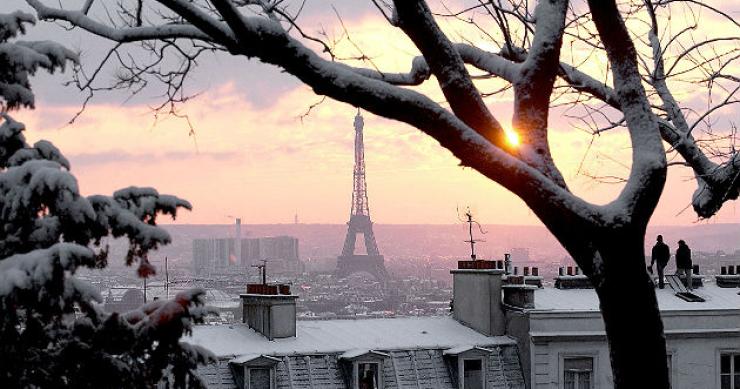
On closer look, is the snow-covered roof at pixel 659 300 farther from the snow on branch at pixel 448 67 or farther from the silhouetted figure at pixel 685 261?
the snow on branch at pixel 448 67

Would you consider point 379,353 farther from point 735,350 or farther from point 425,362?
point 735,350

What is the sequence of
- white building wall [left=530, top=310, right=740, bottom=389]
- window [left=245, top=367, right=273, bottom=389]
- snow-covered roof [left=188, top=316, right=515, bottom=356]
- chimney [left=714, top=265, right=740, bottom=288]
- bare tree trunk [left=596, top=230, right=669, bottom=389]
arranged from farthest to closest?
chimney [left=714, top=265, right=740, bottom=288], white building wall [left=530, top=310, right=740, bottom=389], snow-covered roof [left=188, top=316, right=515, bottom=356], window [left=245, top=367, right=273, bottom=389], bare tree trunk [left=596, top=230, right=669, bottom=389]

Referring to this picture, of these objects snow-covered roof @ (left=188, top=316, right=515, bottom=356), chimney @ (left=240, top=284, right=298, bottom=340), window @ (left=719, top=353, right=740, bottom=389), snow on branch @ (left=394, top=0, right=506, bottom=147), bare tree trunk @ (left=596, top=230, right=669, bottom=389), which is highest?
snow on branch @ (left=394, top=0, right=506, bottom=147)

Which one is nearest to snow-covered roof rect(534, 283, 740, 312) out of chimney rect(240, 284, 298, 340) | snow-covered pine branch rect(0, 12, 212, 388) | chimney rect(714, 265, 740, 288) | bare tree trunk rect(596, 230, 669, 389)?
chimney rect(714, 265, 740, 288)

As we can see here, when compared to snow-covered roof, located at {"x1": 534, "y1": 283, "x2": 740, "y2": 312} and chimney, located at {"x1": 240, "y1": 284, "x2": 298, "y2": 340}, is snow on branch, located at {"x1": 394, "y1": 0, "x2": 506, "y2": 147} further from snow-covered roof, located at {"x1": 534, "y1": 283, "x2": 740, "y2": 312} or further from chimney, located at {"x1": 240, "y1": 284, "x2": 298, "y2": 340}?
snow-covered roof, located at {"x1": 534, "y1": 283, "x2": 740, "y2": 312}

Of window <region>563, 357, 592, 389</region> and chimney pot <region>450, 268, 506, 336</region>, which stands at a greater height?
chimney pot <region>450, 268, 506, 336</region>

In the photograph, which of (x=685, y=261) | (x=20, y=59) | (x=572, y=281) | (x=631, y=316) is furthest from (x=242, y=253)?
(x=631, y=316)

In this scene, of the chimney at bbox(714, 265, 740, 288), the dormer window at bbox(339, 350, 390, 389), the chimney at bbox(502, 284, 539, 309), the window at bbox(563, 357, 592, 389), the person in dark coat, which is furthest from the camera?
the chimney at bbox(714, 265, 740, 288)
